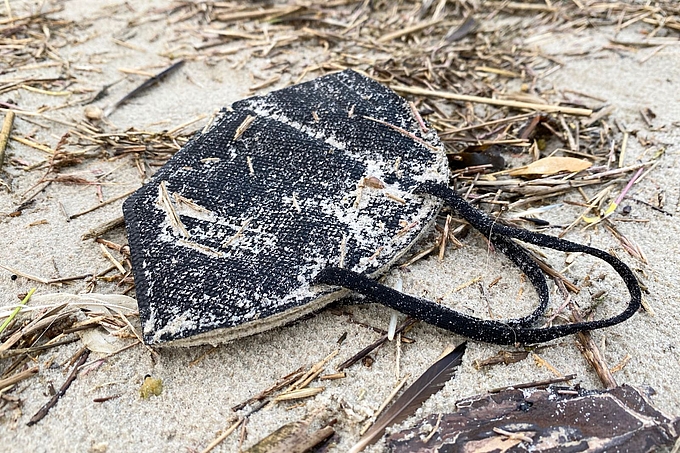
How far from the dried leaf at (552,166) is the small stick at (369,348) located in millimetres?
680

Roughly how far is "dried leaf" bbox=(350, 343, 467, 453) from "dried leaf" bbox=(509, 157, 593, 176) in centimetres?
70

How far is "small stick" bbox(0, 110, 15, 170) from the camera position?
5.83 ft

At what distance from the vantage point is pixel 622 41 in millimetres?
2340

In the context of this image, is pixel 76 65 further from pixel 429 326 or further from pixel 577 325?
pixel 577 325

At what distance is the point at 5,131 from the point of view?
1.86 meters

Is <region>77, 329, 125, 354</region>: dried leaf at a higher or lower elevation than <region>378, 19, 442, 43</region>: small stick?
lower

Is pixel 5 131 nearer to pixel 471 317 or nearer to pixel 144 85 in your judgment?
pixel 144 85

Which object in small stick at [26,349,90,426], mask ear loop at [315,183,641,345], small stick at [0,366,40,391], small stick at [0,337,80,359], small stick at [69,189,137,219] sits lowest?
small stick at [26,349,90,426]

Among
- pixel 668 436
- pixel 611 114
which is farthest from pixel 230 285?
pixel 611 114

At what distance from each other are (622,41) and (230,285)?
2057 millimetres

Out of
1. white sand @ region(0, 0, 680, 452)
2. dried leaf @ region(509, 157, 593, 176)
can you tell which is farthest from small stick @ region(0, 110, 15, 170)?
dried leaf @ region(509, 157, 593, 176)

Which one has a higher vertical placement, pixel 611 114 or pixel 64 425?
pixel 611 114

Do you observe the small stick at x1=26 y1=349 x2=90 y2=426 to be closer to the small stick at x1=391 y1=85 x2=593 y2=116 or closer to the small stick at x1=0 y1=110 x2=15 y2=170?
the small stick at x1=0 y1=110 x2=15 y2=170

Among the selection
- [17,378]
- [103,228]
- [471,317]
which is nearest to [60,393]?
[17,378]
